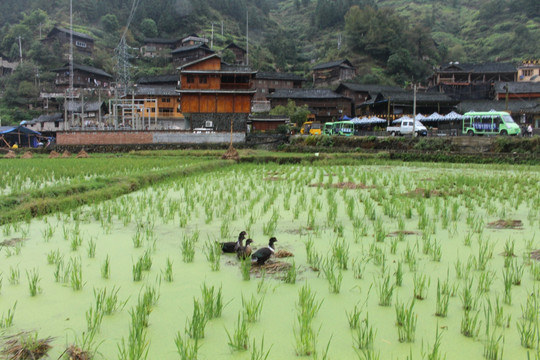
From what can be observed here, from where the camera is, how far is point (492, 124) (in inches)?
908

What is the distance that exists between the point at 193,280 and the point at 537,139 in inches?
763

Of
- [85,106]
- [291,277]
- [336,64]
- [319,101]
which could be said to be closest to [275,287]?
[291,277]

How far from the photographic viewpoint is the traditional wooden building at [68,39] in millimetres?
57594

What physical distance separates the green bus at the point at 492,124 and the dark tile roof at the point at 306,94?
2220cm

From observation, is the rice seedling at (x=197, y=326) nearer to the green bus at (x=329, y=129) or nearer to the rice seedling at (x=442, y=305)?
the rice seedling at (x=442, y=305)

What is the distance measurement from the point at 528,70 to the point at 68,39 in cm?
5888

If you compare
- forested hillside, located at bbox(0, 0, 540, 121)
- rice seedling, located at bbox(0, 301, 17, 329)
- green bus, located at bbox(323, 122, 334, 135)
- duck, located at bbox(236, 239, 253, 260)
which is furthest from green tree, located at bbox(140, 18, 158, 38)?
rice seedling, located at bbox(0, 301, 17, 329)

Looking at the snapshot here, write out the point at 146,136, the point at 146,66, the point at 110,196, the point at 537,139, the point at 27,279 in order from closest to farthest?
the point at 27,279
the point at 110,196
the point at 537,139
the point at 146,136
the point at 146,66

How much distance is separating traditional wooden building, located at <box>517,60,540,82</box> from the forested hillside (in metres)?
13.3

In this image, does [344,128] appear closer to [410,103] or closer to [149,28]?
[410,103]

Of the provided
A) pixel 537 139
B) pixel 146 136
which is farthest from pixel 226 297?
pixel 146 136

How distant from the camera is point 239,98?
1275 inches

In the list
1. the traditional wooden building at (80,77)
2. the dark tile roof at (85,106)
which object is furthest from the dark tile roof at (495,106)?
the traditional wooden building at (80,77)

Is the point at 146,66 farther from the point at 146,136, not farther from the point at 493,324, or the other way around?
the point at 493,324
